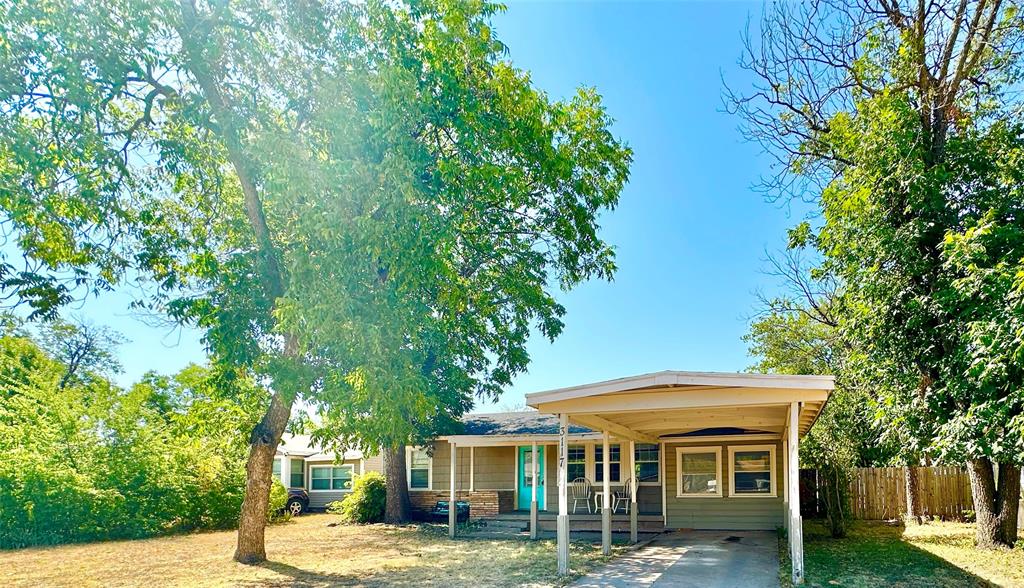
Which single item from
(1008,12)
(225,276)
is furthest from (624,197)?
(225,276)

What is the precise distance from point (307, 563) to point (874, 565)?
8.71 metres

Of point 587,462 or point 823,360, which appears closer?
point 587,462

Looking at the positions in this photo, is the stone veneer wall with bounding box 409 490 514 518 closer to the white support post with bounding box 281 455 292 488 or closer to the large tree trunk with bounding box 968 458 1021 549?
the white support post with bounding box 281 455 292 488

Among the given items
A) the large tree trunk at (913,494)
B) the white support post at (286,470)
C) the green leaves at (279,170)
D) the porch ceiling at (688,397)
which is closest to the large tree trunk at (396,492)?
the white support post at (286,470)

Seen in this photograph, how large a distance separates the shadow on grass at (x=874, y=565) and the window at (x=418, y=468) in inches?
412

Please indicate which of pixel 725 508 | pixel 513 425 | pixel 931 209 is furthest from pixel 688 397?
pixel 513 425

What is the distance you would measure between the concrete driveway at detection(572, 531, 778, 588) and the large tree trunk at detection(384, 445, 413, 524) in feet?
25.2

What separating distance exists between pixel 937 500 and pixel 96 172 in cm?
1920

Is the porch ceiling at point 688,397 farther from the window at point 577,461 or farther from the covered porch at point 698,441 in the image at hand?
the window at point 577,461

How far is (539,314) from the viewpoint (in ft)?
51.3

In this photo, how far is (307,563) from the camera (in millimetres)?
11148

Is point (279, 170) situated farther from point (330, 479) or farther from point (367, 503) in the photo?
point (330, 479)

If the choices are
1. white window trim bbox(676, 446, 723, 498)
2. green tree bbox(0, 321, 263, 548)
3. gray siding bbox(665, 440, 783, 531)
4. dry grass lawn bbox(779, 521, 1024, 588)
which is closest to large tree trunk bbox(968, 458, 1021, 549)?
dry grass lawn bbox(779, 521, 1024, 588)

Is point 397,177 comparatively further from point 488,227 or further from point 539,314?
point 539,314
